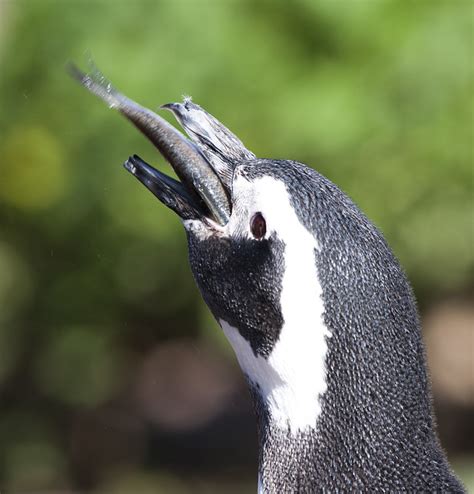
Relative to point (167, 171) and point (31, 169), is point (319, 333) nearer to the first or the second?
point (167, 171)

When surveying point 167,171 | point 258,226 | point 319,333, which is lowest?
point 319,333

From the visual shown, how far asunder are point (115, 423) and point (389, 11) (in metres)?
2.54

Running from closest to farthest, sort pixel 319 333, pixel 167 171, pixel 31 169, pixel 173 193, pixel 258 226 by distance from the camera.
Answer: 1. pixel 319 333
2. pixel 258 226
3. pixel 173 193
4. pixel 167 171
5. pixel 31 169

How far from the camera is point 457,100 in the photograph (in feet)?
17.7

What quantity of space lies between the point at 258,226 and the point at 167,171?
2.69 metres

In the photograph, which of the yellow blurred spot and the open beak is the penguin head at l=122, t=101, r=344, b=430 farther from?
the yellow blurred spot

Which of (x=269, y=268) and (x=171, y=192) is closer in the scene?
(x=269, y=268)

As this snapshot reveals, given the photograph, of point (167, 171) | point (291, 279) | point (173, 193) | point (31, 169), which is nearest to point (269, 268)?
point (291, 279)

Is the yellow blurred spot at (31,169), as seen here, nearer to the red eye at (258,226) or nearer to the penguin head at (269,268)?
the penguin head at (269,268)

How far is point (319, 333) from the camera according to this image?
2045mm

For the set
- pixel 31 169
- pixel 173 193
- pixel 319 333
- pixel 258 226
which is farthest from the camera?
pixel 31 169

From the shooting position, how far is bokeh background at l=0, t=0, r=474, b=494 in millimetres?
5203

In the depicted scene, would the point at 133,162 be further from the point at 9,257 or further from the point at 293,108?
the point at 9,257

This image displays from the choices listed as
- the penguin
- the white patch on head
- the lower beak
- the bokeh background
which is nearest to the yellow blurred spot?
the bokeh background
